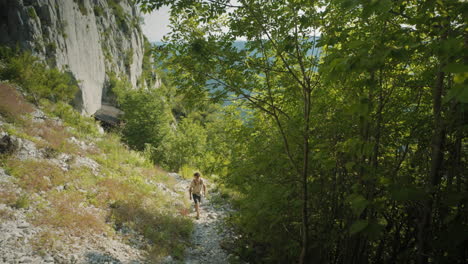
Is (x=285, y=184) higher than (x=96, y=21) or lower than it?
lower

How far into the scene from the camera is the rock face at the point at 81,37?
1568 cm

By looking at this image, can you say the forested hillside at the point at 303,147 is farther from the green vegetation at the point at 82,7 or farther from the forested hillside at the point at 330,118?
the green vegetation at the point at 82,7

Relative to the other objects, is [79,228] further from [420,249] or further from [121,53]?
[121,53]

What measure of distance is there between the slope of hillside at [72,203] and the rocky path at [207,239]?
349 mm

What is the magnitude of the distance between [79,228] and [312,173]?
18.2 ft

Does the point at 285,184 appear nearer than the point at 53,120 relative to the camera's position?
Yes

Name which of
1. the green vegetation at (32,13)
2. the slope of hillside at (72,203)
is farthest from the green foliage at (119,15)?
the slope of hillside at (72,203)

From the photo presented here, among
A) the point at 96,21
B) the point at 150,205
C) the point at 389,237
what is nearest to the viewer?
the point at 389,237

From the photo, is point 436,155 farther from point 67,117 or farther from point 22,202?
point 67,117

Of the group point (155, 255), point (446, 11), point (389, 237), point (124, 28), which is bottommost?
point (155, 255)

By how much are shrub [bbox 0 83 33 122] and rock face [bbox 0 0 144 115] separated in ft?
14.1

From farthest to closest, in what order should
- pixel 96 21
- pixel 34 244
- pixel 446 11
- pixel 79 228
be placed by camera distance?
pixel 96 21, pixel 79 228, pixel 34 244, pixel 446 11

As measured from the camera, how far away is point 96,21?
82.7 ft

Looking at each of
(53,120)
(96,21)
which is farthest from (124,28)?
(53,120)
